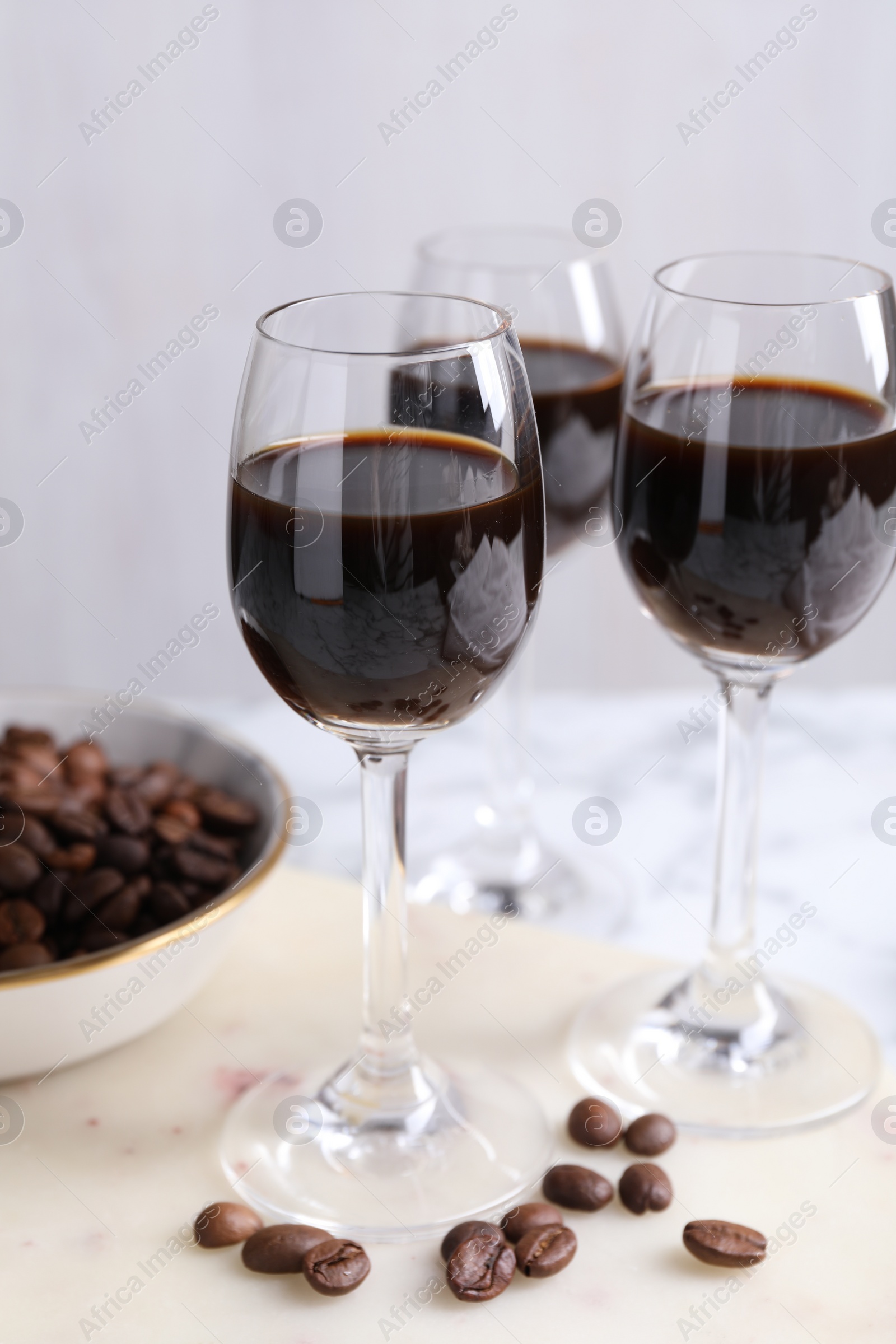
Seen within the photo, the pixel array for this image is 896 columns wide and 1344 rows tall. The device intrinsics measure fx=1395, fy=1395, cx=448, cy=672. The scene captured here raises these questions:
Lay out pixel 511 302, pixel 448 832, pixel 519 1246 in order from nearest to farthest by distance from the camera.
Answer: pixel 519 1246 < pixel 511 302 < pixel 448 832

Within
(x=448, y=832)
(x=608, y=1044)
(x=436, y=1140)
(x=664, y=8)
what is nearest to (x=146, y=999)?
(x=436, y=1140)

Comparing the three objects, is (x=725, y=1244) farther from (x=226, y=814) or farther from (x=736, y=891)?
(x=226, y=814)

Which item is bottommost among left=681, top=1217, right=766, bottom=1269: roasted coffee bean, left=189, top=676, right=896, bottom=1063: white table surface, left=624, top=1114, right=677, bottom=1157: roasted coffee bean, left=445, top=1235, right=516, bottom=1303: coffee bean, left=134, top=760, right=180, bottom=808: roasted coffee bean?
left=189, top=676, right=896, bottom=1063: white table surface

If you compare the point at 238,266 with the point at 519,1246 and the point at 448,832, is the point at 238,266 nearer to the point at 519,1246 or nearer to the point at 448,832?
the point at 448,832

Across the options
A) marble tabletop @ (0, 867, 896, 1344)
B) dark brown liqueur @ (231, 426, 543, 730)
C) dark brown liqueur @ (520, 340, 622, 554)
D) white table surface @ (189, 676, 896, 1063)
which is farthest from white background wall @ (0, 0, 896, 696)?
dark brown liqueur @ (231, 426, 543, 730)

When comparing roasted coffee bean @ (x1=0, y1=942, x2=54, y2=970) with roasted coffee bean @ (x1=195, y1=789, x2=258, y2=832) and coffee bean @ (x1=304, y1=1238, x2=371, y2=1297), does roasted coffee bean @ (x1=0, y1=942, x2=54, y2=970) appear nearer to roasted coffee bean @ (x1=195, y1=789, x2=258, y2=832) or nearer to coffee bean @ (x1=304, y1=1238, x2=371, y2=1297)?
roasted coffee bean @ (x1=195, y1=789, x2=258, y2=832)

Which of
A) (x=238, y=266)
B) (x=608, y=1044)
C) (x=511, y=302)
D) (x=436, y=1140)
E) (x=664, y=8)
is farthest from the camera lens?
(x=238, y=266)

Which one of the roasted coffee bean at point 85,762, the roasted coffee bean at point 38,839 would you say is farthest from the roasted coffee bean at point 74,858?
the roasted coffee bean at point 85,762

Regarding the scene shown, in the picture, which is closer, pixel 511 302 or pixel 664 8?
pixel 511 302

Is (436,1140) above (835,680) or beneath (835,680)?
above
